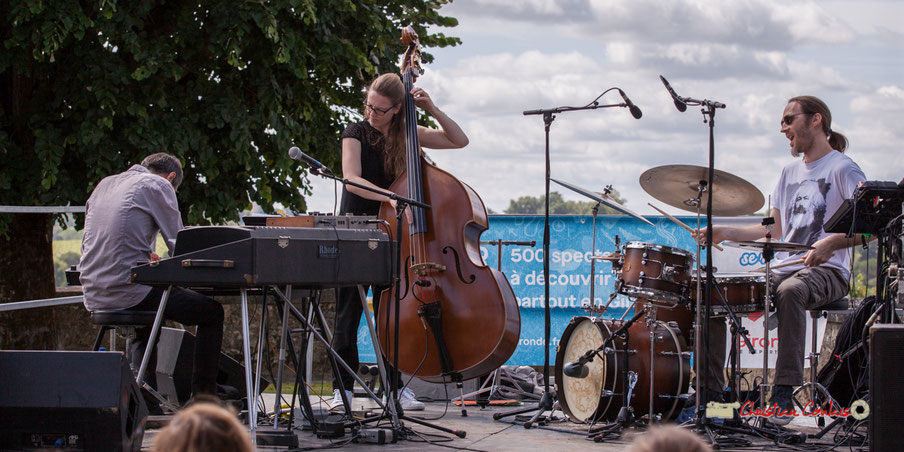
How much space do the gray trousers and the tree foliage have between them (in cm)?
476

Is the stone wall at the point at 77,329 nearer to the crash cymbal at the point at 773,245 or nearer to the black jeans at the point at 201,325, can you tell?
the black jeans at the point at 201,325

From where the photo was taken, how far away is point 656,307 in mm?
5438

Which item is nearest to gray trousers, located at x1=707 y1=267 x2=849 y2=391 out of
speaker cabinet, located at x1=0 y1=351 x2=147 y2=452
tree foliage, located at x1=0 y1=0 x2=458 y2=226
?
speaker cabinet, located at x1=0 y1=351 x2=147 y2=452

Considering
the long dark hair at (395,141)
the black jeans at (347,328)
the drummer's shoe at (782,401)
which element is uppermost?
the long dark hair at (395,141)

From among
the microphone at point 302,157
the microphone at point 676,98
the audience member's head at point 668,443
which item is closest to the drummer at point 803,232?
the microphone at point 676,98

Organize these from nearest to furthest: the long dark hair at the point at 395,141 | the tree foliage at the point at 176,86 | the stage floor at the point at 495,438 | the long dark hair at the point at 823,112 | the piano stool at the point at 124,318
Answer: the stage floor at the point at 495,438 < the piano stool at the point at 124,318 < the long dark hair at the point at 395,141 < the long dark hair at the point at 823,112 < the tree foliage at the point at 176,86

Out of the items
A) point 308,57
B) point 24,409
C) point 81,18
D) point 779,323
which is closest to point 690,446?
point 24,409

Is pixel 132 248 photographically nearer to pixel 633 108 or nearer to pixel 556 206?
pixel 633 108

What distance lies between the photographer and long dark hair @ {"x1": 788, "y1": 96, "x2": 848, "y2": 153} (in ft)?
18.6

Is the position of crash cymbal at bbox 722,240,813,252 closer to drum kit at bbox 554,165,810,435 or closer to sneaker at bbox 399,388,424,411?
drum kit at bbox 554,165,810,435

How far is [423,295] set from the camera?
502cm

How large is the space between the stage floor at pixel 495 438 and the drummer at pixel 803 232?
49 centimetres

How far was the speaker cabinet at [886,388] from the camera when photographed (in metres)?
3.68

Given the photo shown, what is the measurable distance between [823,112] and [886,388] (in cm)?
243
